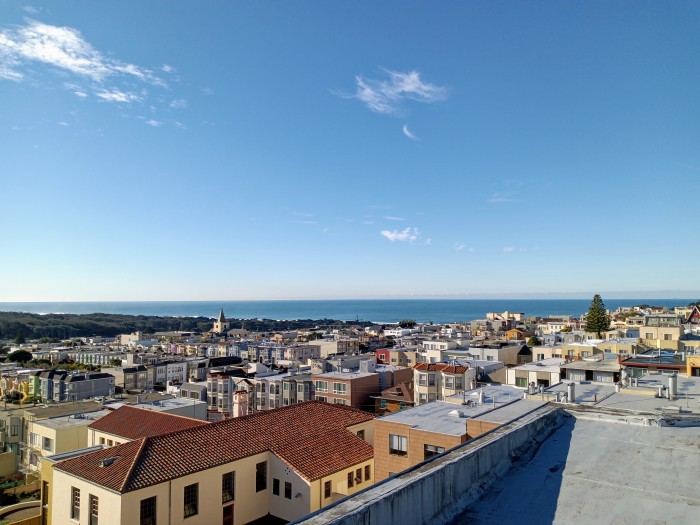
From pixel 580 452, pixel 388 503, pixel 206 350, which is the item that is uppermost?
pixel 388 503

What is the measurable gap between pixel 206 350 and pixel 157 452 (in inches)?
3895

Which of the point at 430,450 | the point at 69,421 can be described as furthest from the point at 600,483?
the point at 69,421

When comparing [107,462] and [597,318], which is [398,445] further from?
[597,318]

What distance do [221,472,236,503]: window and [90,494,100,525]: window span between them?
14.3 ft

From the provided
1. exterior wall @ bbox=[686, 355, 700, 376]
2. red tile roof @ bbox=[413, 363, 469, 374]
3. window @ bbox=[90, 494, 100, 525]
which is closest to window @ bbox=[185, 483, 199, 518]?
window @ bbox=[90, 494, 100, 525]

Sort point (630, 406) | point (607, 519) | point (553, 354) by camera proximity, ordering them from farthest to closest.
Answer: point (553, 354) < point (630, 406) < point (607, 519)

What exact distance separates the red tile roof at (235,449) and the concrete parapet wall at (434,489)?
13.8 metres

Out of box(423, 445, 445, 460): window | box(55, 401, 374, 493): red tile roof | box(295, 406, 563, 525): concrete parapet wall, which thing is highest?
box(295, 406, 563, 525): concrete parapet wall

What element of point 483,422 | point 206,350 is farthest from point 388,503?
point 206,350

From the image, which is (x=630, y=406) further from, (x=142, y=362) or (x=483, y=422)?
(x=142, y=362)

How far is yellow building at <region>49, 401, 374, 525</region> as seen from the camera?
16812 millimetres

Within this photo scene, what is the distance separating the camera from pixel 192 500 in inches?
706

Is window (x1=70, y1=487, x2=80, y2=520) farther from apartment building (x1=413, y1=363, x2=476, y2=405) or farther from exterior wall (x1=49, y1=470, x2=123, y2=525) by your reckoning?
apartment building (x1=413, y1=363, x2=476, y2=405)

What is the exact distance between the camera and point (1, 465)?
36031 millimetres
